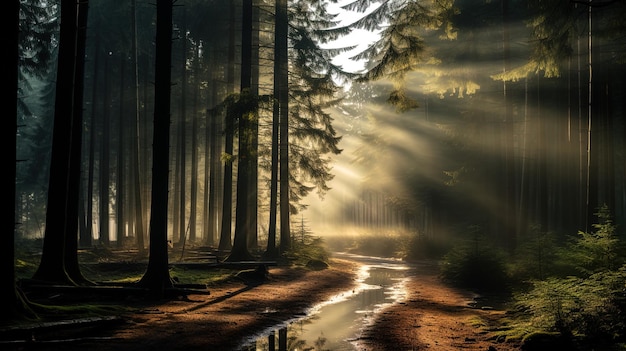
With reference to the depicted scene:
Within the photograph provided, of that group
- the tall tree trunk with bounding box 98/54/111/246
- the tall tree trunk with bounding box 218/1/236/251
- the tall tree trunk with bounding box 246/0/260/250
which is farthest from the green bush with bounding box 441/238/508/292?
the tall tree trunk with bounding box 98/54/111/246

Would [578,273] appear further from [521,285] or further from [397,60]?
[397,60]

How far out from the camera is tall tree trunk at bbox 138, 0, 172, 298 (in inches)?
526

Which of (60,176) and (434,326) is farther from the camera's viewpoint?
(60,176)

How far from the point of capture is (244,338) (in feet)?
29.8

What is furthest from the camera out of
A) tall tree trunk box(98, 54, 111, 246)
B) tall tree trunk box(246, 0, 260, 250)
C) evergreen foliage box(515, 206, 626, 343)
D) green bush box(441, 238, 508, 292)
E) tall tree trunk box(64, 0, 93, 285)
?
tall tree trunk box(98, 54, 111, 246)

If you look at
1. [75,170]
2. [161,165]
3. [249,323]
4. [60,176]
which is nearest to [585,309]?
[249,323]

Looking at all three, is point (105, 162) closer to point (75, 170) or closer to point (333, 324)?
point (75, 170)

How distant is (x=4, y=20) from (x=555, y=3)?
45.7 ft

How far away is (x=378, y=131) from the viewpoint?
4141cm

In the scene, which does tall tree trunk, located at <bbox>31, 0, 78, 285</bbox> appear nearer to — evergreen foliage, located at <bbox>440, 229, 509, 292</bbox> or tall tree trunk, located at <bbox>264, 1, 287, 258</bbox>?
tall tree trunk, located at <bbox>264, 1, 287, 258</bbox>

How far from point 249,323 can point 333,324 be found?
6.22 feet

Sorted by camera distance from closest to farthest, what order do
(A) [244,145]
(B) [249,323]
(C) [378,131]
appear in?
(B) [249,323], (A) [244,145], (C) [378,131]

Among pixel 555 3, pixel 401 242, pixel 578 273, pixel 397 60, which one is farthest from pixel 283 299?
pixel 401 242

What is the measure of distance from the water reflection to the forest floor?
294mm
